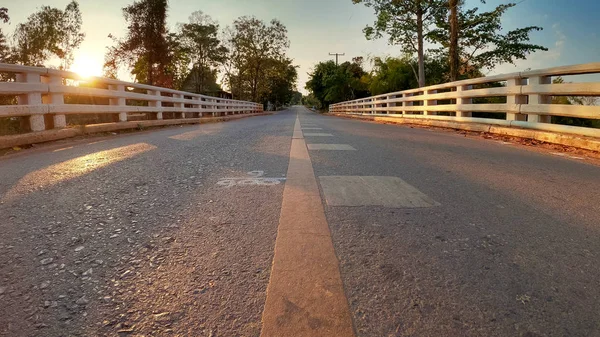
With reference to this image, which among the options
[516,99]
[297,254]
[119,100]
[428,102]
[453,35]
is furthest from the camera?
[453,35]

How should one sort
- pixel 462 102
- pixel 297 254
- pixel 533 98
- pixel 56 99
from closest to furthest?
pixel 297 254 → pixel 56 99 → pixel 533 98 → pixel 462 102

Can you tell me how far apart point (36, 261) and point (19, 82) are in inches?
202

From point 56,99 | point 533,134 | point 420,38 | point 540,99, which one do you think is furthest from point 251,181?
point 420,38

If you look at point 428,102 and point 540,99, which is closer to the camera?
point 540,99

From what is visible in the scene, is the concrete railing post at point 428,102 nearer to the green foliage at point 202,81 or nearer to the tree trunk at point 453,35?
the tree trunk at point 453,35

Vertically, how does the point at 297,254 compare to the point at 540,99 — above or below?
below

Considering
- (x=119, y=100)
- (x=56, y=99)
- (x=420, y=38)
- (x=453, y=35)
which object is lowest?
(x=56, y=99)

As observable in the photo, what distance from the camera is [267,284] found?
4.76 ft

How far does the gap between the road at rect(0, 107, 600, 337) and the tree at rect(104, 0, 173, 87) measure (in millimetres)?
35511

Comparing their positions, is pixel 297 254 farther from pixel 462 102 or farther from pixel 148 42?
pixel 148 42

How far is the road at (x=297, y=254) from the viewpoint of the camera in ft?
4.11

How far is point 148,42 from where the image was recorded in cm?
3528

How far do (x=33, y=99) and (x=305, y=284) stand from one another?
20.2 ft

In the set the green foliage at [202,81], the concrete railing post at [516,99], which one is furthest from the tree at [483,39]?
the green foliage at [202,81]
